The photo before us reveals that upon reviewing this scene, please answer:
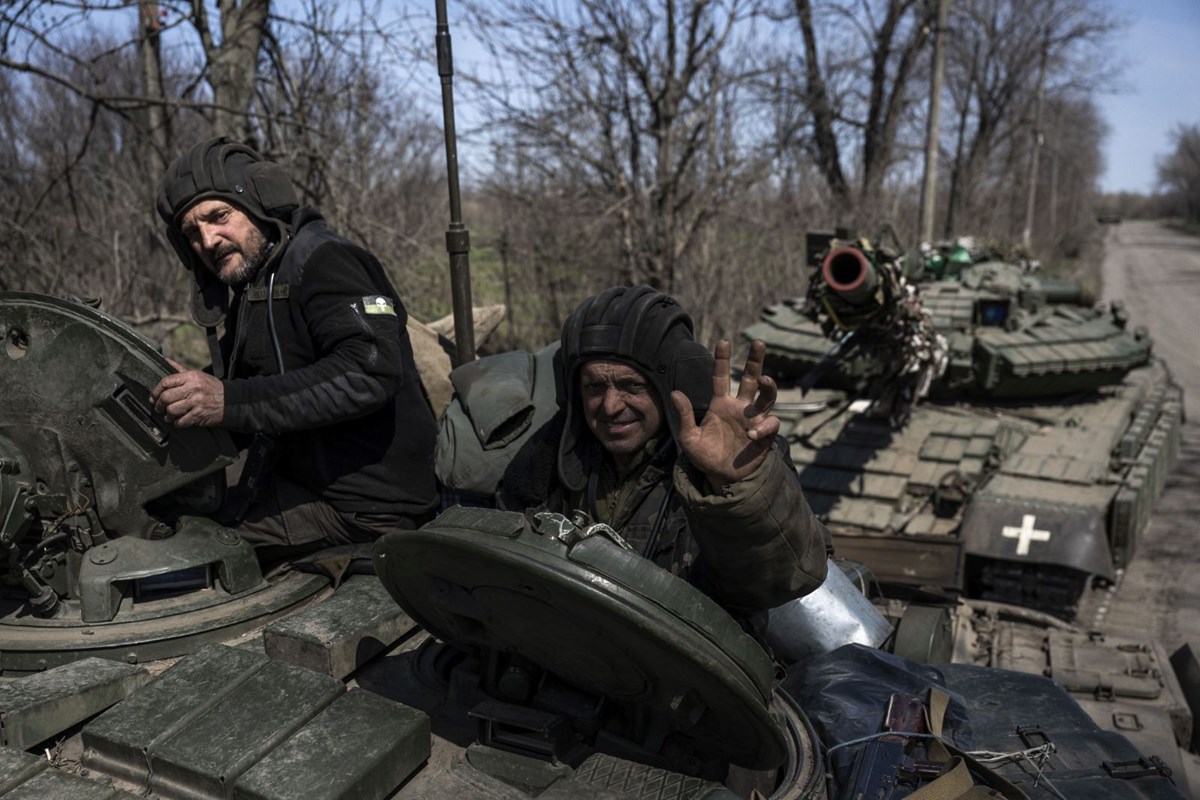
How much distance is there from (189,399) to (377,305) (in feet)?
1.93

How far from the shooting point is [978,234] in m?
27.9

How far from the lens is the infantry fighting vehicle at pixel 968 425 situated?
6.12 m

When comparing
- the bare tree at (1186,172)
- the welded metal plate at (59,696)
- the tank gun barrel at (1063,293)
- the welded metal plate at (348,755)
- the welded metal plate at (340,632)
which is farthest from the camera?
the bare tree at (1186,172)

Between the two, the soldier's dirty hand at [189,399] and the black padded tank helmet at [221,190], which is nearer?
the soldier's dirty hand at [189,399]

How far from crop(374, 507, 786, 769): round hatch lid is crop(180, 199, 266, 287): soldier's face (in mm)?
1247

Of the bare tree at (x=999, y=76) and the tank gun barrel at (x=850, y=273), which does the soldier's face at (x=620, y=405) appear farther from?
the bare tree at (x=999, y=76)

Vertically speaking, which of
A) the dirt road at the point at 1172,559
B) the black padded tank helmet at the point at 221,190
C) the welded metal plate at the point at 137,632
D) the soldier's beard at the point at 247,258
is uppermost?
the black padded tank helmet at the point at 221,190

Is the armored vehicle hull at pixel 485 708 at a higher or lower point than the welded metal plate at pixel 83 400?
lower

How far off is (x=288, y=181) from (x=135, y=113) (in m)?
7.79

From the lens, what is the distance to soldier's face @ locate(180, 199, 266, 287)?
292cm

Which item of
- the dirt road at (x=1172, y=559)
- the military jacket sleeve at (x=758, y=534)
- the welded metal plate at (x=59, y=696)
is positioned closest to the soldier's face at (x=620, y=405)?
the military jacket sleeve at (x=758, y=534)

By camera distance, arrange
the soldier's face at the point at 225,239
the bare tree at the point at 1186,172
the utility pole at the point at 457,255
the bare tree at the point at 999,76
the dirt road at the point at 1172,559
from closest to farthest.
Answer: the soldier's face at the point at 225,239 < the utility pole at the point at 457,255 < the dirt road at the point at 1172,559 < the bare tree at the point at 999,76 < the bare tree at the point at 1186,172

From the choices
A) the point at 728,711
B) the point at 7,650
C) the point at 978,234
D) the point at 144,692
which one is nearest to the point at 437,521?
the point at 728,711

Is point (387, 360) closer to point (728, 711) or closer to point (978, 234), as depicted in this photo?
point (728, 711)
